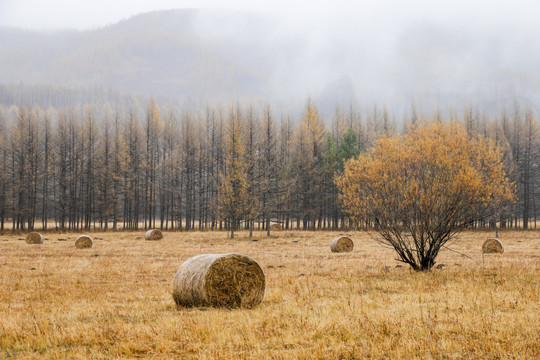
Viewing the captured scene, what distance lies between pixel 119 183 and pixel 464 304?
5112cm

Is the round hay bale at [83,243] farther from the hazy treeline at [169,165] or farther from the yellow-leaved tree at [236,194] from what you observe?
the hazy treeline at [169,165]

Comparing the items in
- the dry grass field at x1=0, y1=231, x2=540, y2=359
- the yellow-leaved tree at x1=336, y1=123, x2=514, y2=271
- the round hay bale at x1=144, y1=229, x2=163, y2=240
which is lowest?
the round hay bale at x1=144, y1=229, x2=163, y2=240

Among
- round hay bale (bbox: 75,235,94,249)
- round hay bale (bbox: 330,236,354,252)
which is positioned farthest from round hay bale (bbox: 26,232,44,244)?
round hay bale (bbox: 330,236,354,252)

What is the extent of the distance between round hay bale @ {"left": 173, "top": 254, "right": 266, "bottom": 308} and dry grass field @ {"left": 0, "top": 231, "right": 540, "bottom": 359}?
336 millimetres

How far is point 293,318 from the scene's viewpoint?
8211 millimetres

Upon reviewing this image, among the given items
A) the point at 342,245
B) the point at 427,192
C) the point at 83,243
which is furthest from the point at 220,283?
the point at 83,243

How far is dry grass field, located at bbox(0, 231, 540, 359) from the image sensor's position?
626cm

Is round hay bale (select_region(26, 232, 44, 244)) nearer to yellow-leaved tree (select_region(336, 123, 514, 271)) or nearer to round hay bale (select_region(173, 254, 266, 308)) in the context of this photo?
yellow-leaved tree (select_region(336, 123, 514, 271))

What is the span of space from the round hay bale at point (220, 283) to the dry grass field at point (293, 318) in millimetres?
336

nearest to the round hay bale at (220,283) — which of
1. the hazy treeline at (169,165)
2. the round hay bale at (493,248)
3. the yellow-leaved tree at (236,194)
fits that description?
the round hay bale at (493,248)

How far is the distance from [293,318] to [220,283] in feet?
7.52

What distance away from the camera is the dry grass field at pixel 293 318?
6.26 m

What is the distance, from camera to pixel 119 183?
55406mm

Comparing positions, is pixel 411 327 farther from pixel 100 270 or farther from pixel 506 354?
pixel 100 270
